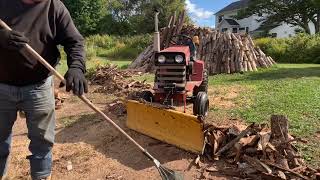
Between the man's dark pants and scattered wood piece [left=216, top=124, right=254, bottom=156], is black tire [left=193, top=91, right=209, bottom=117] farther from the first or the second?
the man's dark pants

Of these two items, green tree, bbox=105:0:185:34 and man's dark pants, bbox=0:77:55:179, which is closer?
man's dark pants, bbox=0:77:55:179

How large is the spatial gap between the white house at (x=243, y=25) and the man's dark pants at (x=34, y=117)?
42434 mm

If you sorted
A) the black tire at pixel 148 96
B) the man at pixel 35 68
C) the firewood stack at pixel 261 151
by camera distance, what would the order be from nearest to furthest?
the man at pixel 35 68 → the firewood stack at pixel 261 151 → the black tire at pixel 148 96

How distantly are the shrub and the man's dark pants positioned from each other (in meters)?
19.9

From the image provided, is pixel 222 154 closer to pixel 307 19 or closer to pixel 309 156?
pixel 309 156

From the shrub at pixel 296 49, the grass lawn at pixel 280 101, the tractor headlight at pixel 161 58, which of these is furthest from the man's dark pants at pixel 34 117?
the shrub at pixel 296 49

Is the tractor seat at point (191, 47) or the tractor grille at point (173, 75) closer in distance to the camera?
the tractor grille at point (173, 75)

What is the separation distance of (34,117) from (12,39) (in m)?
0.79

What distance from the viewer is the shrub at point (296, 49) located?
22519 mm

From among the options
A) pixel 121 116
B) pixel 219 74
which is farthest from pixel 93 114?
pixel 219 74

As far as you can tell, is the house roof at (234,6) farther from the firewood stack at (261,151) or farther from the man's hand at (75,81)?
the man's hand at (75,81)

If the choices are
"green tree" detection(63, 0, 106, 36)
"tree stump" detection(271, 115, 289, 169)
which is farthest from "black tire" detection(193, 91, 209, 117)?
"green tree" detection(63, 0, 106, 36)

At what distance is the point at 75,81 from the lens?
3.84m

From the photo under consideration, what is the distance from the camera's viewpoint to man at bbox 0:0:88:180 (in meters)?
3.80
